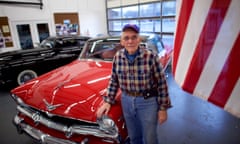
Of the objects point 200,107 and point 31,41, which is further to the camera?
point 31,41

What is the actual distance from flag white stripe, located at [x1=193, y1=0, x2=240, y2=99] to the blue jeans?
33.4 inches

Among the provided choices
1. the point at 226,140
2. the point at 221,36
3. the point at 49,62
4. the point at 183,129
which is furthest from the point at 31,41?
the point at 221,36

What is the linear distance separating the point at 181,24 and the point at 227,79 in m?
0.28

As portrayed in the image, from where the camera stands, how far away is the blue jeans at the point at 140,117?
1581 millimetres

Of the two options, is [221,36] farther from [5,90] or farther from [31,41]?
[31,41]

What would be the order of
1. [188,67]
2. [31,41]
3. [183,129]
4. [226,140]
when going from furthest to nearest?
[31,41], [183,129], [226,140], [188,67]

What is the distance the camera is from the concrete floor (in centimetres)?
253

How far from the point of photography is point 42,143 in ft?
6.72

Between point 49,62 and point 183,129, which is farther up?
point 49,62

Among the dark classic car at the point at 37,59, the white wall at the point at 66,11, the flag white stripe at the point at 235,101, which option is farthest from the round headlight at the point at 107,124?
the white wall at the point at 66,11

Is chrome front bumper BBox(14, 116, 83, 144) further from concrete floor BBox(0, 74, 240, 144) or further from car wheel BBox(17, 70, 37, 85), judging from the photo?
car wheel BBox(17, 70, 37, 85)

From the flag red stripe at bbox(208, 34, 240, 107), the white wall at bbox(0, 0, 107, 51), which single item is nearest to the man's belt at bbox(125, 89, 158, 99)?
the flag red stripe at bbox(208, 34, 240, 107)

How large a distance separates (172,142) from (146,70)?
145 centimetres

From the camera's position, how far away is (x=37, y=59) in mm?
5102
